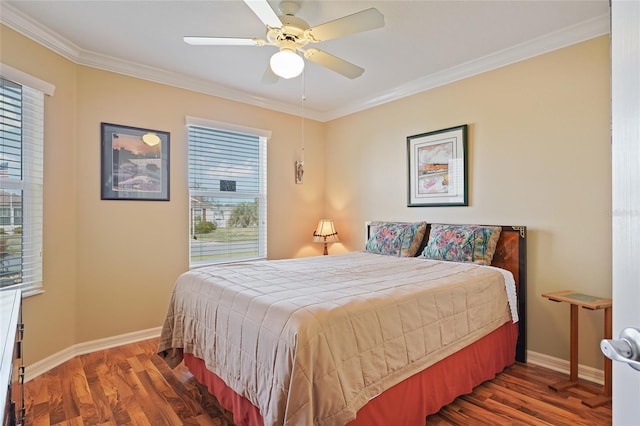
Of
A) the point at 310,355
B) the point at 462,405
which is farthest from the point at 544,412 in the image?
the point at 310,355

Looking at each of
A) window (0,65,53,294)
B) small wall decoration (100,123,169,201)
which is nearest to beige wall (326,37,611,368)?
small wall decoration (100,123,169,201)

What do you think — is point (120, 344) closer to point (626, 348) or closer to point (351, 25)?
point (351, 25)

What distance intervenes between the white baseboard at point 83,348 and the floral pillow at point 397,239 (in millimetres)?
2426

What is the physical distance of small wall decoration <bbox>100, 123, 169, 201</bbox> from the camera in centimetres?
309

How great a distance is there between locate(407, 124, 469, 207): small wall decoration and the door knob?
2.75m

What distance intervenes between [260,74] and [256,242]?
1952 millimetres

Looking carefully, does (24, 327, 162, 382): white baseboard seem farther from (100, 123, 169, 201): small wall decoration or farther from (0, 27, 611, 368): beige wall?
(100, 123, 169, 201): small wall decoration

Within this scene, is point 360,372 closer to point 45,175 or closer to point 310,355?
point 310,355

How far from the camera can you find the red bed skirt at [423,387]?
5.38 feet

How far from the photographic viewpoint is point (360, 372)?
1521 millimetres

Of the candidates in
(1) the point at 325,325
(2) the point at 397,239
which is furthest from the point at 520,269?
(1) the point at 325,325

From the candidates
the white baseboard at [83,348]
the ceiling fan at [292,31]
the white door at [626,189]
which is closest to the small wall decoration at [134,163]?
the white baseboard at [83,348]

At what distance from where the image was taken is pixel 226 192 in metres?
3.90

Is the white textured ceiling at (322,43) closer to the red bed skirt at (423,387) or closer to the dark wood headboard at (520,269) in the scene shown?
the dark wood headboard at (520,269)
